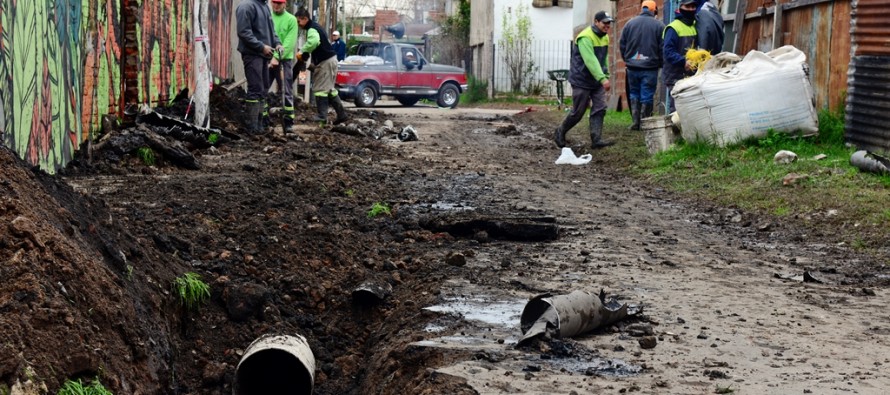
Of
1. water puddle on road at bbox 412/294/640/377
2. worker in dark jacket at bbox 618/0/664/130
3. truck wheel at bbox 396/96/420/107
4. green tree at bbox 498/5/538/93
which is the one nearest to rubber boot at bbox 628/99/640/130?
worker in dark jacket at bbox 618/0/664/130

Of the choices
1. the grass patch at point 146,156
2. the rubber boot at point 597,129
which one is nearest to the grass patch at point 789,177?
the rubber boot at point 597,129

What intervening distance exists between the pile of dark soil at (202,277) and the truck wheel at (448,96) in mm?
22616

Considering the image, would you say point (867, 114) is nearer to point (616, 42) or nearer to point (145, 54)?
point (145, 54)

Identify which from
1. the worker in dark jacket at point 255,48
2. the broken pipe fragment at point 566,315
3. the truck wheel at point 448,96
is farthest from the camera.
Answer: the truck wheel at point 448,96

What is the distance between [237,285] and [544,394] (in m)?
2.21

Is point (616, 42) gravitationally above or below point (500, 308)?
above

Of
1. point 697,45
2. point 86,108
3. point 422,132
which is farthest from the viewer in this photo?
point 422,132

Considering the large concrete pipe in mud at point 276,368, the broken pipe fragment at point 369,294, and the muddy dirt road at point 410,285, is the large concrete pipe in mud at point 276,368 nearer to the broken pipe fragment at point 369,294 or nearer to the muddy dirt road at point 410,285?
the muddy dirt road at point 410,285

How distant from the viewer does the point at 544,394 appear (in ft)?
12.6

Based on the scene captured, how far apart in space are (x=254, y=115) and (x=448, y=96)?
58.2 feet

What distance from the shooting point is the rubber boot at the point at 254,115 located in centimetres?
1398

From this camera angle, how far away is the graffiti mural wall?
7.16 meters

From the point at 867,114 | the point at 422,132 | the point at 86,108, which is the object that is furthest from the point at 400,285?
the point at 422,132

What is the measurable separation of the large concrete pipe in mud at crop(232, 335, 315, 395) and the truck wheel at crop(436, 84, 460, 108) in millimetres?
26572
